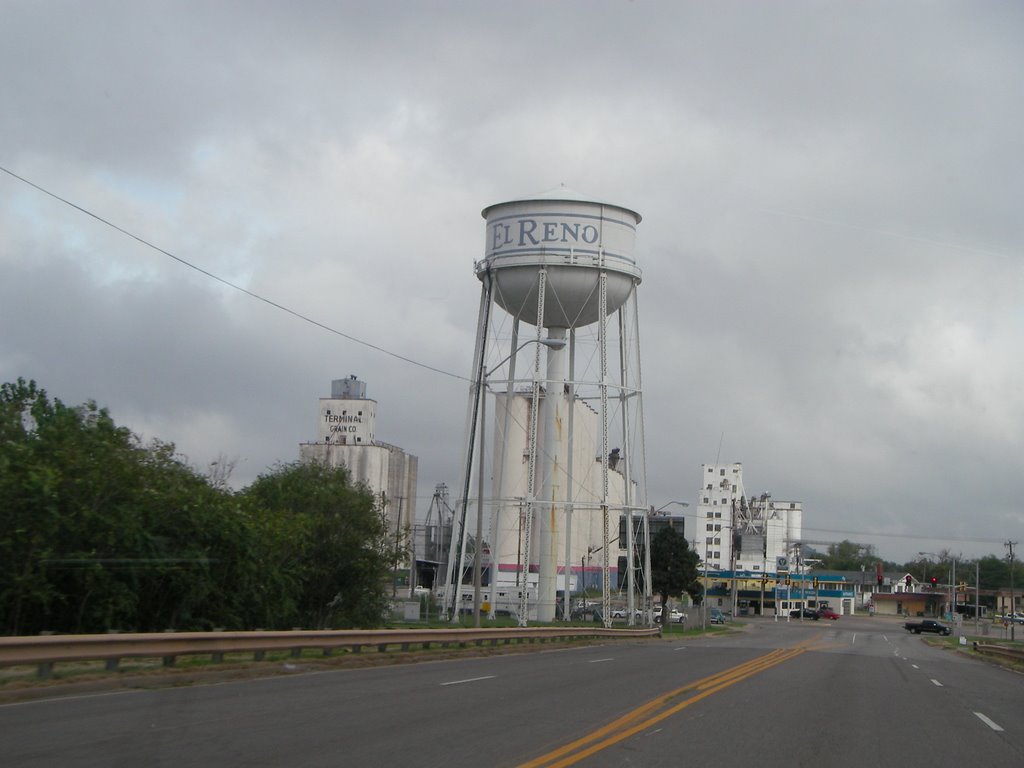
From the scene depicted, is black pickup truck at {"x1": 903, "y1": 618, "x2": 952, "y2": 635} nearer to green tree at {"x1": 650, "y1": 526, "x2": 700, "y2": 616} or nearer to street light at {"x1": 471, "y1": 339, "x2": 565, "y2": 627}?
green tree at {"x1": 650, "y1": 526, "x2": 700, "y2": 616}

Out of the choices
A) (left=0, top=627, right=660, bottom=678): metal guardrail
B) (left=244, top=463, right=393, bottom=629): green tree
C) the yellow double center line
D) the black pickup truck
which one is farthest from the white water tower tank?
the black pickup truck

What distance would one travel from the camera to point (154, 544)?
23.9m

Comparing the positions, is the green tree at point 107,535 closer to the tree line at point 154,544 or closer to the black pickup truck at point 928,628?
the tree line at point 154,544

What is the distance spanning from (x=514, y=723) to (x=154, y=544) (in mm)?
12908

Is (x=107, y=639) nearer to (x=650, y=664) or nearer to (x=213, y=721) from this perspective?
(x=213, y=721)

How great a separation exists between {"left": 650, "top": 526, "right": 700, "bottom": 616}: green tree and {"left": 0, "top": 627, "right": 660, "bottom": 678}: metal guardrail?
52.3 meters

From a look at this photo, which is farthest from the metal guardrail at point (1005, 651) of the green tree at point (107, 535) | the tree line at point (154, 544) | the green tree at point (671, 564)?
the green tree at point (671, 564)

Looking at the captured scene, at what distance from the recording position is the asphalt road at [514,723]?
1064 centimetres

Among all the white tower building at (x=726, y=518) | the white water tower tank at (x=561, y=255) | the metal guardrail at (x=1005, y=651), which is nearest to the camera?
the metal guardrail at (x=1005, y=651)

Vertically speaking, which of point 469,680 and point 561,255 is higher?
point 561,255

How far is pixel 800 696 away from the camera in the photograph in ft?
61.5

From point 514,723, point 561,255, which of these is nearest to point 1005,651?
point 561,255

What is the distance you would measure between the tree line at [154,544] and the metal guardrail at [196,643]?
3588 millimetres

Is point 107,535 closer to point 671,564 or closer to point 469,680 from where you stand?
point 469,680
